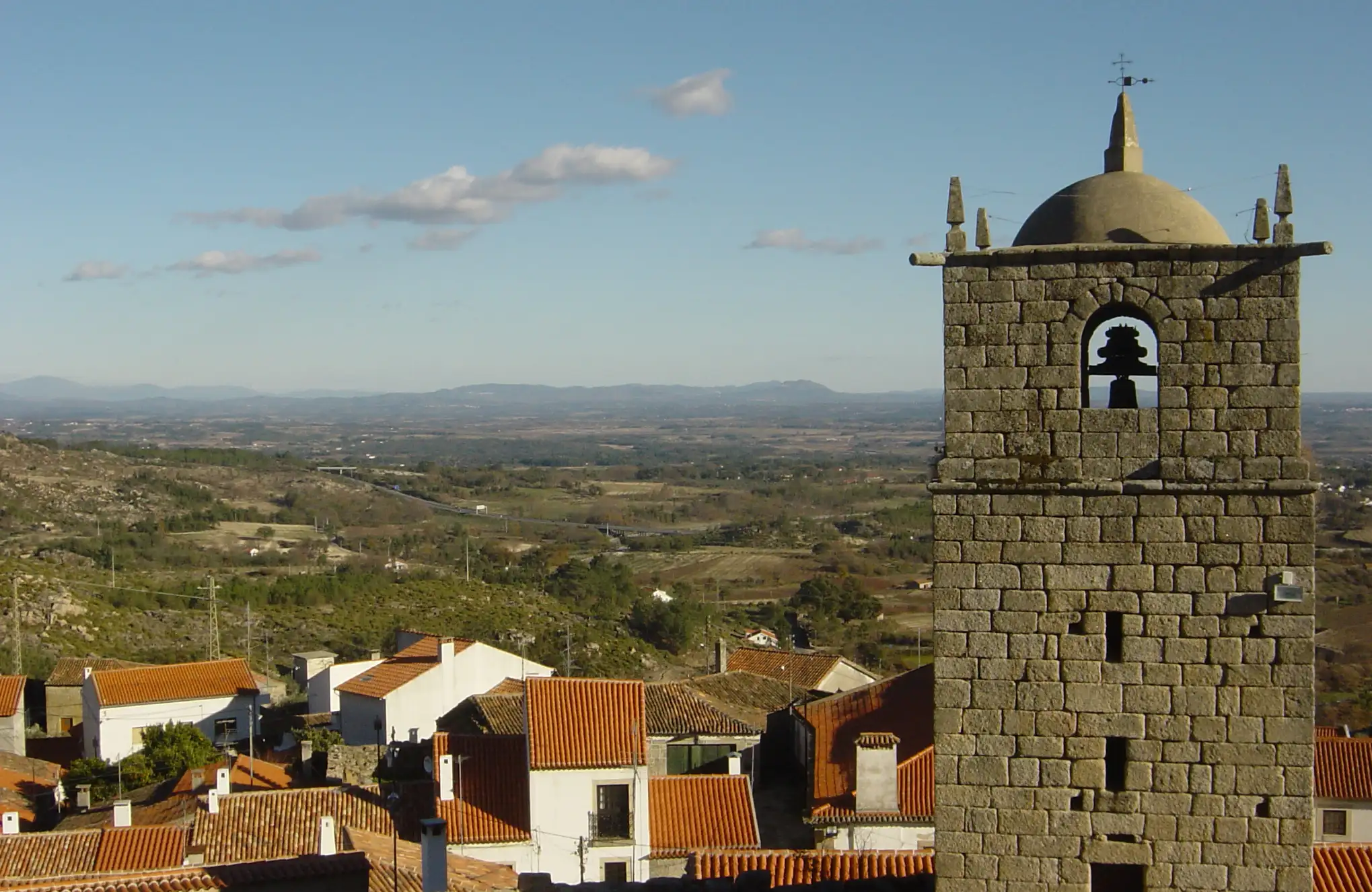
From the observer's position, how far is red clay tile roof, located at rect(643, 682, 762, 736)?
73.3ft

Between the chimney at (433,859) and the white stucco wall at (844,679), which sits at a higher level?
the chimney at (433,859)

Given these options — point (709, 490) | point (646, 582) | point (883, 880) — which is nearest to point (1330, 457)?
point (709, 490)

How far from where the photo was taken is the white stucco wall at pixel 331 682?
30922mm

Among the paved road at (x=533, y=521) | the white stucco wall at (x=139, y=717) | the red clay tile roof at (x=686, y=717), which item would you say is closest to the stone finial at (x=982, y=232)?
the red clay tile roof at (x=686, y=717)

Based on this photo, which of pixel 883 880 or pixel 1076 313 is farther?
pixel 883 880

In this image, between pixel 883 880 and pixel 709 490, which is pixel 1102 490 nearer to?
pixel 883 880

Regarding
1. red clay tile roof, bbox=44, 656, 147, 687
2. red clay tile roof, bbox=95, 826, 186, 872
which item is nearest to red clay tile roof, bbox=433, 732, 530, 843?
red clay tile roof, bbox=95, 826, 186, 872

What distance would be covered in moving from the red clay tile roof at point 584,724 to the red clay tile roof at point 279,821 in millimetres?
2456

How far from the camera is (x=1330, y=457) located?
134750 mm

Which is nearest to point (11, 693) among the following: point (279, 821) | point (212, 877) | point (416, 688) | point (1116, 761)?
point (416, 688)

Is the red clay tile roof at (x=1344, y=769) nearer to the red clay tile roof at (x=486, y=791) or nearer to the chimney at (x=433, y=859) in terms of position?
the red clay tile roof at (x=486, y=791)

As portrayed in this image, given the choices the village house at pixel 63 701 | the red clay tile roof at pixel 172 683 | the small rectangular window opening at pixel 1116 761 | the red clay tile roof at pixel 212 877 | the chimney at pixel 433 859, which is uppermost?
the small rectangular window opening at pixel 1116 761

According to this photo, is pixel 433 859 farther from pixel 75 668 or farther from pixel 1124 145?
pixel 75 668

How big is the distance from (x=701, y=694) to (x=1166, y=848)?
1847cm
